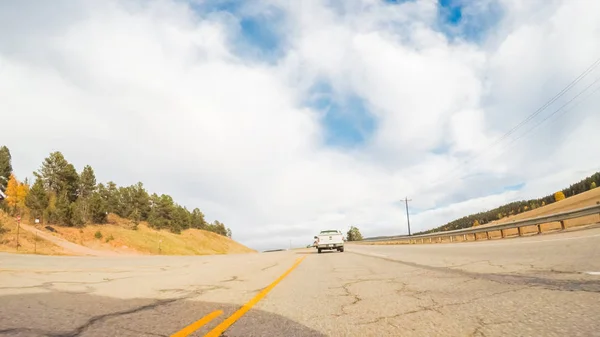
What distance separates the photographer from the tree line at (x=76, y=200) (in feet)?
191

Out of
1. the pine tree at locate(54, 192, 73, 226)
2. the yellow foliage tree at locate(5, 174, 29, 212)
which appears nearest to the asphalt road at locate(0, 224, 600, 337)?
the pine tree at locate(54, 192, 73, 226)

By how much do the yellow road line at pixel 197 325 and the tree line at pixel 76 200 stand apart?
64.6 metres

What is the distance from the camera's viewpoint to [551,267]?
7.00 meters

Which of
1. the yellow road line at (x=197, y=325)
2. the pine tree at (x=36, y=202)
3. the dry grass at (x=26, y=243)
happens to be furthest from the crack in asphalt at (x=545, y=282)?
the pine tree at (x=36, y=202)

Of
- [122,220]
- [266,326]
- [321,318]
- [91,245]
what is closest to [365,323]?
[321,318]

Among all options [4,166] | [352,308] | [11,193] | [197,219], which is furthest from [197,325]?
[197,219]

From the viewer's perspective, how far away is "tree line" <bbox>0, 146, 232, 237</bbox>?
191 feet

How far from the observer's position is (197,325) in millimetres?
4207

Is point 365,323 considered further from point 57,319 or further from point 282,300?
point 57,319

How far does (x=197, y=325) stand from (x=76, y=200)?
81.8 m

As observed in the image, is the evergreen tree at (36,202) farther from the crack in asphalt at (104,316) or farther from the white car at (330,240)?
the crack in asphalt at (104,316)

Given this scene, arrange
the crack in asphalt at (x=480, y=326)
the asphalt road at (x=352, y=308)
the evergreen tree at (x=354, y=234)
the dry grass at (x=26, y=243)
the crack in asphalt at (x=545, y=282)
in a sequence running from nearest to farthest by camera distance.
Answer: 1. the crack in asphalt at (x=480, y=326)
2. the asphalt road at (x=352, y=308)
3. the crack in asphalt at (x=545, y=282)
4. the dry grass at (x=26, y=243)
5. the evergreen tree at (x=354, y=234)

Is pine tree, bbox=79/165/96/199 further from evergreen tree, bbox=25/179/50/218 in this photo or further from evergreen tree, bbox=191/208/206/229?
evergreen tree, bbox=191/208/206/229

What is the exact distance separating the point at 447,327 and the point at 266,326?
1937 millimetres
